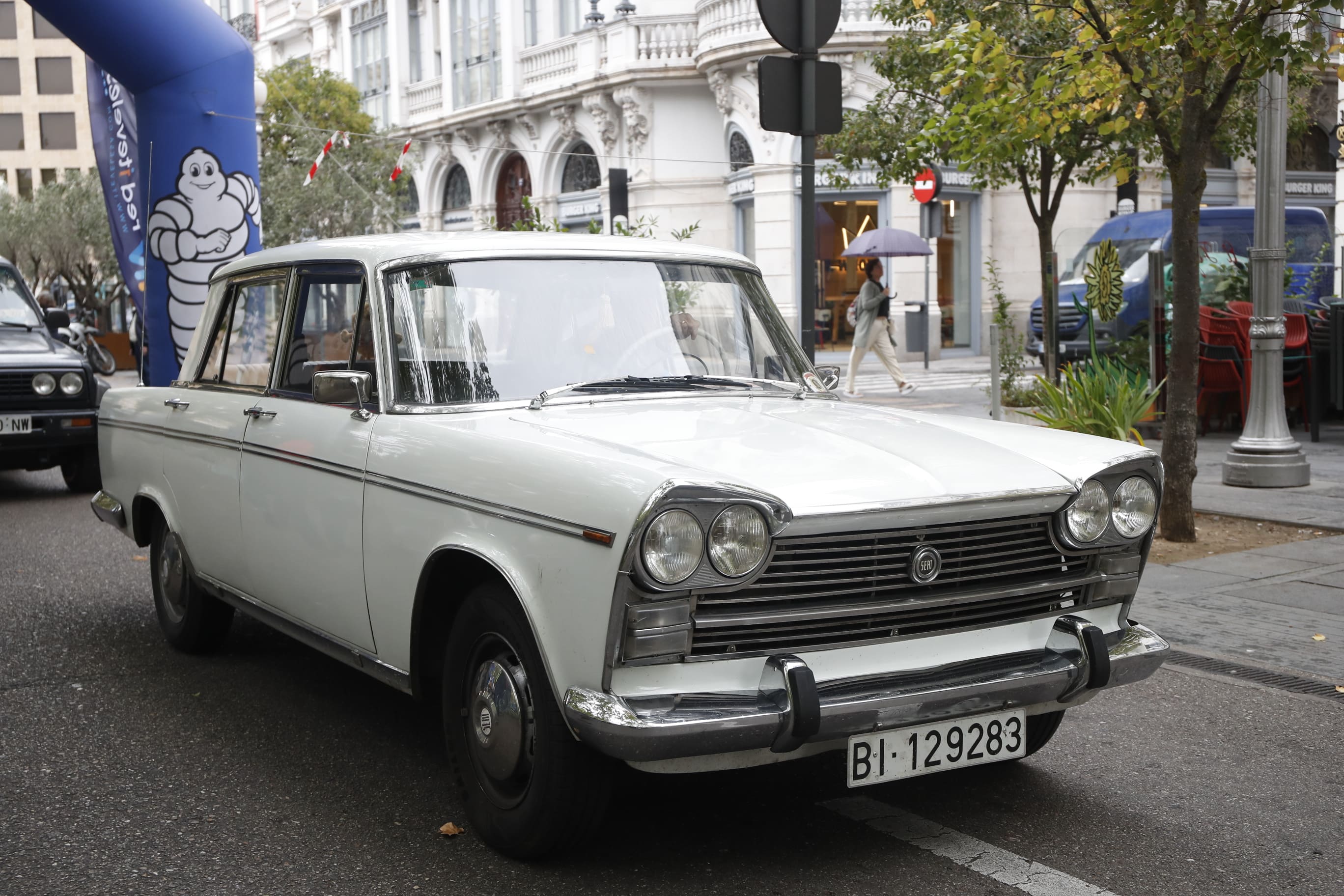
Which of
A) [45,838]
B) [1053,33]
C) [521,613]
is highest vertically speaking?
[1053,33]

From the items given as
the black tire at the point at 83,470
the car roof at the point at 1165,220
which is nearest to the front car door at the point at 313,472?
the black tire at the point at 83,470

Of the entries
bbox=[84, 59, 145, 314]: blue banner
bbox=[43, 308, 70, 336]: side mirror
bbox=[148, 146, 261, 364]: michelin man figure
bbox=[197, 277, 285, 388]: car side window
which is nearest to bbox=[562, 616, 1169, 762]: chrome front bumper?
bbox=[197, 277, 285, 388]: car side window

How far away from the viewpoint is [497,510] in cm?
359

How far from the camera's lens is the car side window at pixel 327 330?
4547 mm

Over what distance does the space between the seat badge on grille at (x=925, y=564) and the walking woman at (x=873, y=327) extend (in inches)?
643

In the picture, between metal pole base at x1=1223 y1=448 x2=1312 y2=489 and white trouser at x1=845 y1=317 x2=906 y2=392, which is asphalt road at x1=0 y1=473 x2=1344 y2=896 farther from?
white trouser at x1=845 y1=317 x2=906 y2=392

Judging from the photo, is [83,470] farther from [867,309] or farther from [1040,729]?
[867,309]

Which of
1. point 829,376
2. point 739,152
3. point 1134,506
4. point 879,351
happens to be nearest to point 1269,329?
point 829,376

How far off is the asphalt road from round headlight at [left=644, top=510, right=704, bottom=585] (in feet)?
2.88

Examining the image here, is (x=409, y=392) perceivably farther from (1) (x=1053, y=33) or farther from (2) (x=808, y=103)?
(1) (x=1053, y=33)

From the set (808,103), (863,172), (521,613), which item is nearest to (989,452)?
(521,613)

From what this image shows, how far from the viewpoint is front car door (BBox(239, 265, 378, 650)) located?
170 inches

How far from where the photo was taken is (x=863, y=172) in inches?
1137

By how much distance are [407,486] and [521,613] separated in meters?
0.66
